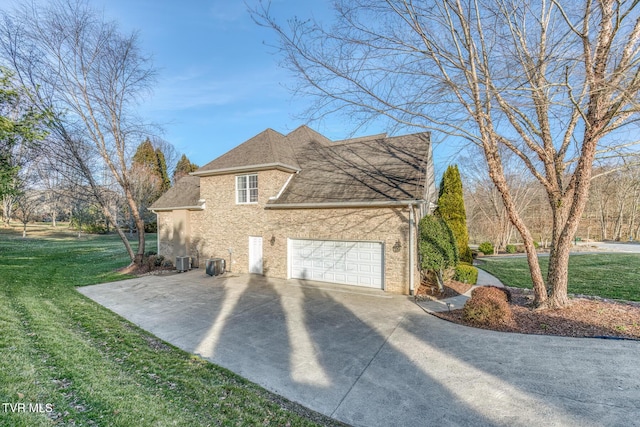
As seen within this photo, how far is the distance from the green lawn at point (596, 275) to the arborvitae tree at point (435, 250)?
12.3 feet

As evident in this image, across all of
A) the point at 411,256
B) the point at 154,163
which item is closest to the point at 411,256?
the point at 411,256

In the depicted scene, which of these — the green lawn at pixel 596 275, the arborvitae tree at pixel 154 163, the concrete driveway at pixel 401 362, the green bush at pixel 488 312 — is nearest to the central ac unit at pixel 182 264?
the concrete driveway at pixel 401 362

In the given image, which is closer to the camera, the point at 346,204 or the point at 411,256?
the point at 411,256

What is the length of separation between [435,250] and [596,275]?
8.43m

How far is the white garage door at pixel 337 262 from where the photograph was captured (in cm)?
1018

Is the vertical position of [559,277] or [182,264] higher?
[559,277]

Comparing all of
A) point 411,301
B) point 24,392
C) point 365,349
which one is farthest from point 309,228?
point 24,392

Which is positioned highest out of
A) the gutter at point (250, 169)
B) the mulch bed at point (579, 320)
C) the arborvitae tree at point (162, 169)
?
the arborvitae tree at point (162, 169)

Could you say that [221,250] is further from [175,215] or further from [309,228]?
[309,228]

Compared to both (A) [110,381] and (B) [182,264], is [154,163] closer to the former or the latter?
(B) [182,264]

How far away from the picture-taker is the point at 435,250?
9477mm

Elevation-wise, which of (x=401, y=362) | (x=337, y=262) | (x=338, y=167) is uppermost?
(x=338, y=167)

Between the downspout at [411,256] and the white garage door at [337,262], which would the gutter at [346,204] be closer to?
the downspout at [411,256]

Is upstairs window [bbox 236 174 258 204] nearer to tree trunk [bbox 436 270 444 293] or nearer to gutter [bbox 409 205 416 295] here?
gutter [bbox 409 205 416 295]
